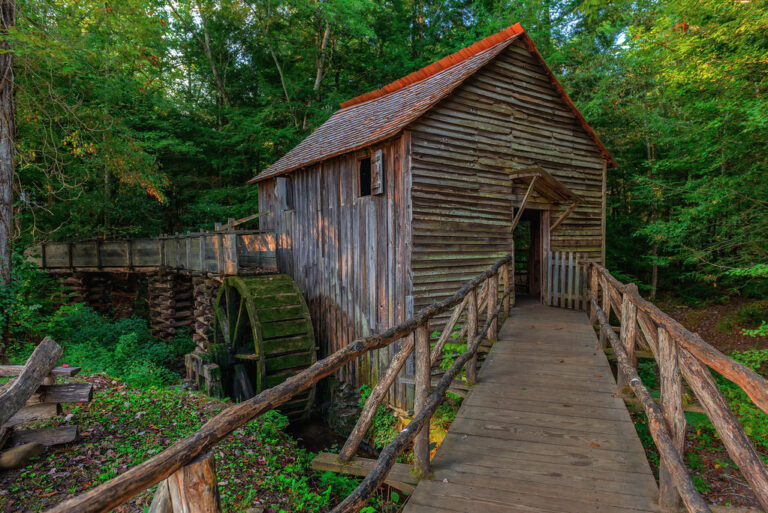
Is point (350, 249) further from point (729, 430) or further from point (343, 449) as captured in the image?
point (729, 430)

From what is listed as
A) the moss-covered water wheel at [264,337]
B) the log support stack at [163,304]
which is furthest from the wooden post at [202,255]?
the log support stack at [163,304]

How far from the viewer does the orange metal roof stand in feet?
25.0

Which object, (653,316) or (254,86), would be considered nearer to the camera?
(653,316)

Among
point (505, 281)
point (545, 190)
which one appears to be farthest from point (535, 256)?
point (505, 281)

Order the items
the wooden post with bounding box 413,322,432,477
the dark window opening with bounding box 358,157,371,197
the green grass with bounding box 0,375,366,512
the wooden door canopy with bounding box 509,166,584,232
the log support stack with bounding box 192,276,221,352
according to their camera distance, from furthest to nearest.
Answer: the log support stack with bounding box 192,276,221,352 < the dark window opening with bounding box 358,157,371,197 < the wooden door canopy with bounding box 509,166,584,232 < the green grass with bounding box 0,375,366,512 < the wooden post with bounding box 413,322,432,477

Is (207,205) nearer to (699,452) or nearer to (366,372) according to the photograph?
(366,372)

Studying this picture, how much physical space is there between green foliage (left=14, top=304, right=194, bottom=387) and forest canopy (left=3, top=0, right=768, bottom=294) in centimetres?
283

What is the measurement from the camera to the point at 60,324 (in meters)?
9.77

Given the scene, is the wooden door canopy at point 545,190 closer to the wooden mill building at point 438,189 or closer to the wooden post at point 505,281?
the wooden mill building at point 438,189

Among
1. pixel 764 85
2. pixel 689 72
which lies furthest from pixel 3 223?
pixel 764 85

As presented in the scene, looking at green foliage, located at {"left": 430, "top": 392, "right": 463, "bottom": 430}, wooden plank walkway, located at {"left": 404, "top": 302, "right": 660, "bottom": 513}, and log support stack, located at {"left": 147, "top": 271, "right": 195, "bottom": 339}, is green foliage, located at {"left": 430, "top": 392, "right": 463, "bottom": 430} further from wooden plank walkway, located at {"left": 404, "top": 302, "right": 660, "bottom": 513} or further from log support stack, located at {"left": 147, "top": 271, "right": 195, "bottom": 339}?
log support stack, located at {"left": 147, "top": 271, "right": 195, "bottom": 339}

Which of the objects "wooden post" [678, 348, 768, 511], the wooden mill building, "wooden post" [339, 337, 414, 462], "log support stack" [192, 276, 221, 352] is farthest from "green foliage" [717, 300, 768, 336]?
"log support stack" [192, 276, 221, 352]

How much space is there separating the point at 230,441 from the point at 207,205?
1254 cm

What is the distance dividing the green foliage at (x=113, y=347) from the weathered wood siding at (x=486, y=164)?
611cm
